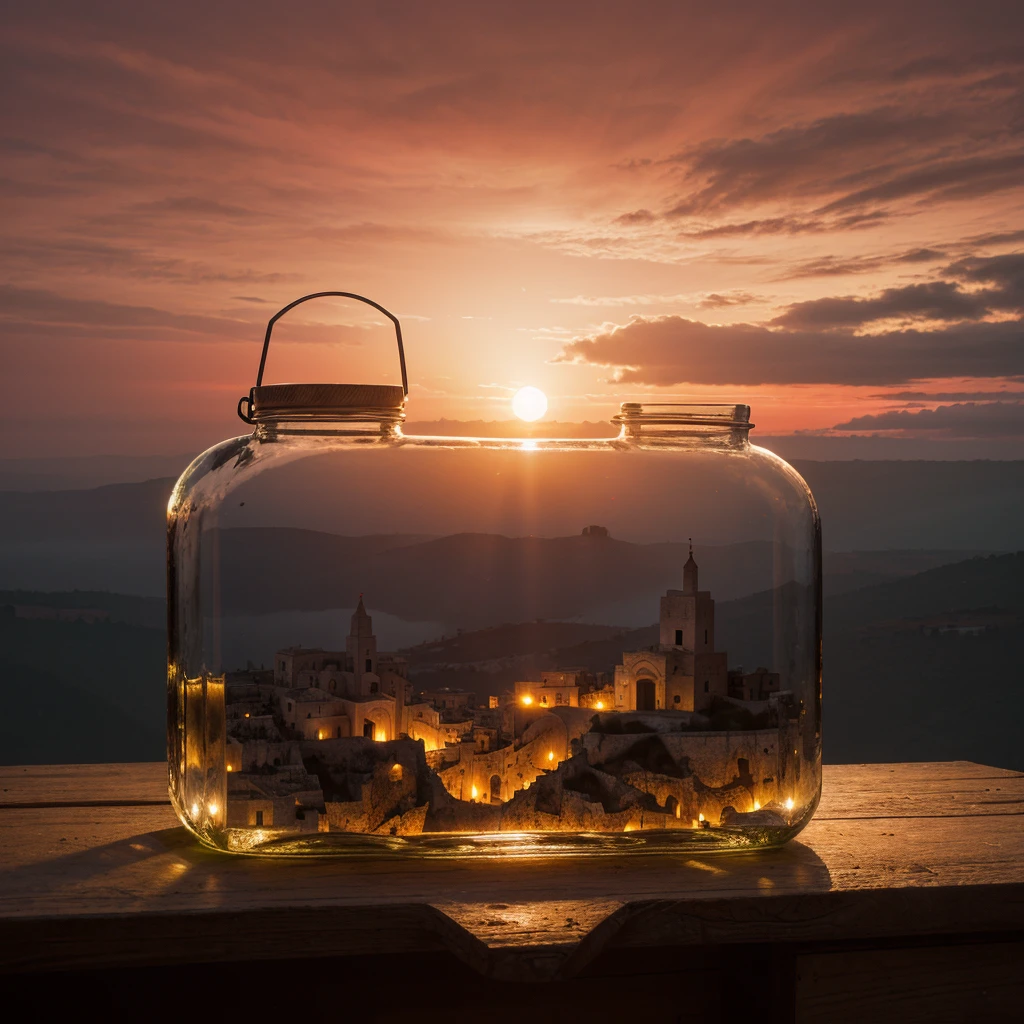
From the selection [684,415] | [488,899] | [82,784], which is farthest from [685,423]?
[82,784]

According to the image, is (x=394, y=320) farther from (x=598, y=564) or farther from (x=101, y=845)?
(x=101, y=845)

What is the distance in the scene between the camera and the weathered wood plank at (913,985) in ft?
6.17

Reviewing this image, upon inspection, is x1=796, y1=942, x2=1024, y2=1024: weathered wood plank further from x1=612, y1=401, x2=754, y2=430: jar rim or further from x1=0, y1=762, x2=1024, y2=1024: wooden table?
x1=612, y1=401, x2=754, y2=430: jar rim

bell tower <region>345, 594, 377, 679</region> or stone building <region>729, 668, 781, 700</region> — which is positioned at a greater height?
bell tower <region>345, 594, 377, 679</region>

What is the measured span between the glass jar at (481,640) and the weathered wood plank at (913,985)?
0.29 metres

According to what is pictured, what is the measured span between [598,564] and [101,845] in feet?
3.57

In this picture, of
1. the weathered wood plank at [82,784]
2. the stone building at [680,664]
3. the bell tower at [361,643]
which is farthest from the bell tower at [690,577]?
the weathered wood plank at [82,784]

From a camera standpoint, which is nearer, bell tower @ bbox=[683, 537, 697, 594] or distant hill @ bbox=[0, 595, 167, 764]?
bell tower @ bbox=[683, 537, 697, 594]

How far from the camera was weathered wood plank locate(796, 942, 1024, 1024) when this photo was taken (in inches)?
74.0

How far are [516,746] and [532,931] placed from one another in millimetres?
415

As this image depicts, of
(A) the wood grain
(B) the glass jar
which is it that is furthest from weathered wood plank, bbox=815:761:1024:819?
(B) the glass jar

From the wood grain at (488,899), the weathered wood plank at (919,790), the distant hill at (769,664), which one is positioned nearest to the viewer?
the wood grain at (488,899)

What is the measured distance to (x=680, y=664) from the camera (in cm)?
210

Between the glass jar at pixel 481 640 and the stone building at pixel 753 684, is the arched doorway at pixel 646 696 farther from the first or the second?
the stone building at pixel 753 684
